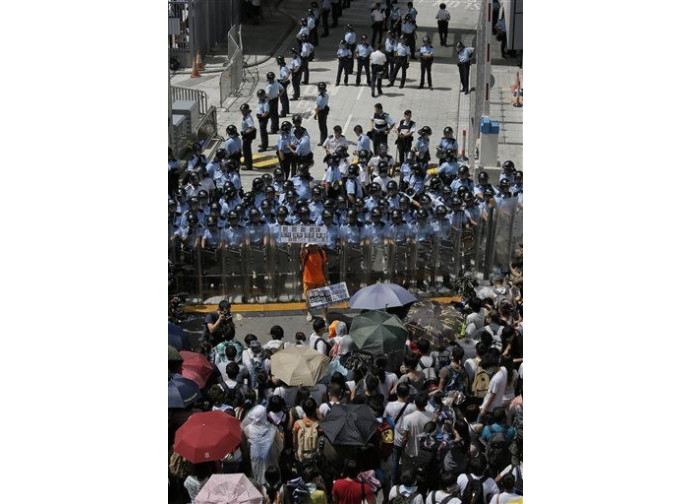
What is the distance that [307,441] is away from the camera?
11.8 m

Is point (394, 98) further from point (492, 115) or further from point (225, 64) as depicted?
point (225, 64)

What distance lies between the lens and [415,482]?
36.8 feet

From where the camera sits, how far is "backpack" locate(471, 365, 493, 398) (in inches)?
510

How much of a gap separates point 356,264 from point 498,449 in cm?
610

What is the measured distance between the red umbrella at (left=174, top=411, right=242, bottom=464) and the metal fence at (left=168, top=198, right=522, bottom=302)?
19.0 feet

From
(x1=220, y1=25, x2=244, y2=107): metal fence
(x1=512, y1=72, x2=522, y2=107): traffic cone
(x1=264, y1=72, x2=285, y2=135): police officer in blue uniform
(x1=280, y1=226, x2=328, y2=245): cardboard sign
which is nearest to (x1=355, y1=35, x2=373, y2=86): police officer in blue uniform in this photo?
(x1=220, y1=25, x2=244, y2=107): metal fence

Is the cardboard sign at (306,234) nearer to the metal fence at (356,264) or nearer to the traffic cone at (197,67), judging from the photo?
the metal fence at (356,264)

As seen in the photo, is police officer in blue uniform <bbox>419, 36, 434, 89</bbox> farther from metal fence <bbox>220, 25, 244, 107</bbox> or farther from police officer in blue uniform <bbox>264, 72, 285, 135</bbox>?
police officer in blue uniform <bbox>264, 72, 285, 135</bbox>

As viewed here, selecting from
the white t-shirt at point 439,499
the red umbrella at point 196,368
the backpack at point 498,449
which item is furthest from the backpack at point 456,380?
the red umbrella at point 196,368

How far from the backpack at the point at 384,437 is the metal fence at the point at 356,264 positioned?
17.7 ft

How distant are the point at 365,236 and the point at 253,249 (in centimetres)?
153

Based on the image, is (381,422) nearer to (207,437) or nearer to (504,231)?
(207,437)

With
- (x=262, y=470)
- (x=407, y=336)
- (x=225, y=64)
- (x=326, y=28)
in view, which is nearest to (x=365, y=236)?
(x=407, y=336)

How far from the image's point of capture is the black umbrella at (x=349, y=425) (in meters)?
11.5
